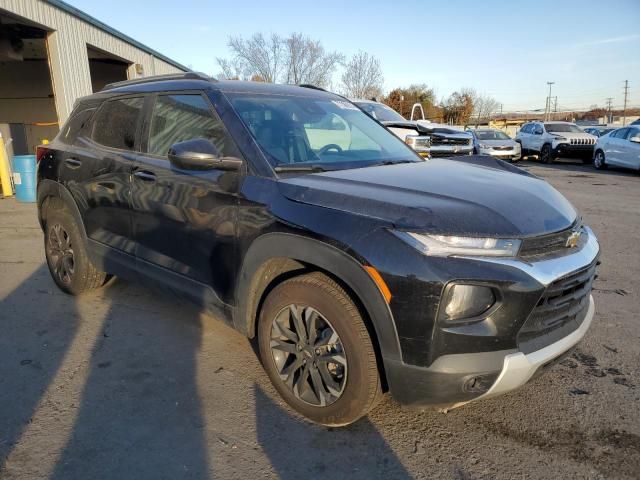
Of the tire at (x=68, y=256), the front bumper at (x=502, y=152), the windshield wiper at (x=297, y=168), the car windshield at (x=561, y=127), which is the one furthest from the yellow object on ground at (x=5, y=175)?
the car windshield at (x=561, y=127)

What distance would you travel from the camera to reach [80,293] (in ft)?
14.3

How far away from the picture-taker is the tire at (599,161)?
1656 cm

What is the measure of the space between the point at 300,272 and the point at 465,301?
93cm

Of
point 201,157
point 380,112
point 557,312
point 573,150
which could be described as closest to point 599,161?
point 573,150

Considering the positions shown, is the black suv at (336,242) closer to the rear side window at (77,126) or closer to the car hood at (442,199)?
the car hood at (442,199)

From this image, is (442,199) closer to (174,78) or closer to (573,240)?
(573,240)

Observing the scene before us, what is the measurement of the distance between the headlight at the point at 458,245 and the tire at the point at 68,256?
3.17 metres

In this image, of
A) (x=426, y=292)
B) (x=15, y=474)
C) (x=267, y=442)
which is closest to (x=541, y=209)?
(x=426, y=292)

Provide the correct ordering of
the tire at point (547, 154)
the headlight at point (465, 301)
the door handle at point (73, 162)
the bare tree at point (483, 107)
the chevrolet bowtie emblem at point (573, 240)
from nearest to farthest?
the headlight at point (465, 301), the chevrolet bowtie emblem at point (573, 240), the door handle at point (73, 162), the tire at point (547, 154), the bare tree at point (483, 107)

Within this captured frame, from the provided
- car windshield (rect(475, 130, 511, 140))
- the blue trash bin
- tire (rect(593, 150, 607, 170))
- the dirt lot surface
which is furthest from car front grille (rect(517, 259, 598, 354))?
car windshield (rect(475, 130, 511, 140))

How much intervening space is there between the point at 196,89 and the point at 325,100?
1.03 m

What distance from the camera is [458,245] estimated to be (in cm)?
203

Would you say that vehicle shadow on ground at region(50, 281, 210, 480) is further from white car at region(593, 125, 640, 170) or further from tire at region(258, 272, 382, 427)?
white car at region(593, 125, 640, 170)

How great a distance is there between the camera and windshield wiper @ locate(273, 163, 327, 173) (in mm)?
2669
